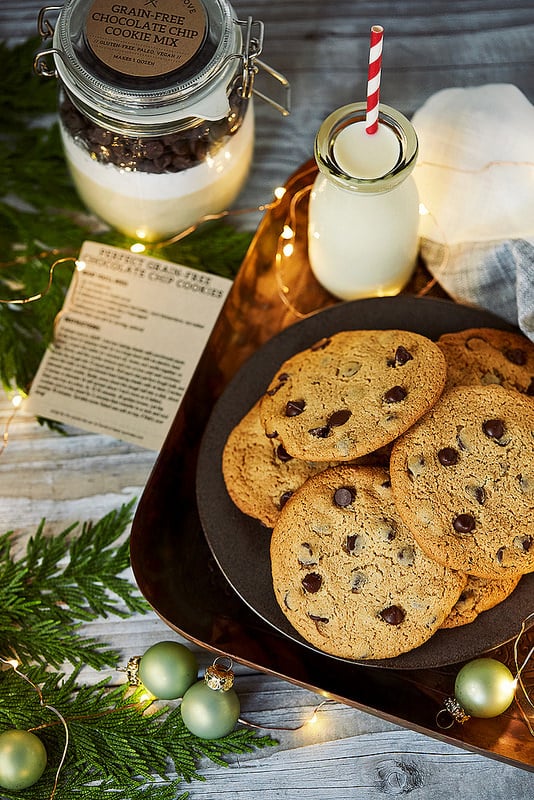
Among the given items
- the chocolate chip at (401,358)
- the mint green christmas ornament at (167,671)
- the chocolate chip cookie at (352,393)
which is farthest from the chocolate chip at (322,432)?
the mint green christmas ornament at (167,671)

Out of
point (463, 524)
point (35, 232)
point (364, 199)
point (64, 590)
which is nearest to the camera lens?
point (463, 524)

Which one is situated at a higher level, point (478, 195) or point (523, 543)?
point (478, 195)

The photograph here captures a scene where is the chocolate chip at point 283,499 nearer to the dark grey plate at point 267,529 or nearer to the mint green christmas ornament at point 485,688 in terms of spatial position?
the dark grey plate at point 267,529

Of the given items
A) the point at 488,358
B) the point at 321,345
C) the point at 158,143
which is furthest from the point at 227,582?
the point at 158,143

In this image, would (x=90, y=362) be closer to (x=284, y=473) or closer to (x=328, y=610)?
(x=284, y=473)

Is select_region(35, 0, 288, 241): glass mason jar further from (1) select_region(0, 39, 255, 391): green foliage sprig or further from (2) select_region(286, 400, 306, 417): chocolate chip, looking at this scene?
(2) select_region(286, 400, 306, 417): chocolate chip

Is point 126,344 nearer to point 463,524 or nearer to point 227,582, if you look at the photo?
point 227,582

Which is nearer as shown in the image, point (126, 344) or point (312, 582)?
point (312, 582)

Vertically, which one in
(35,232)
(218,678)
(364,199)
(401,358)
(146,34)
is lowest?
(218,678)
